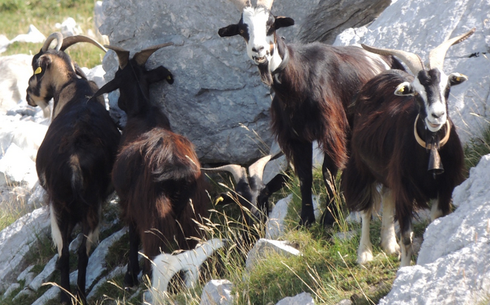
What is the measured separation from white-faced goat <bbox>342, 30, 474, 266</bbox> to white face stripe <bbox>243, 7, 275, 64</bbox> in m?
0.99

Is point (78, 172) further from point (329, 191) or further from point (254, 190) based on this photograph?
point (329, 191)

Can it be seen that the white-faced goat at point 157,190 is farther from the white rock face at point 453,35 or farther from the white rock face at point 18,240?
the white rock face at point 453,35

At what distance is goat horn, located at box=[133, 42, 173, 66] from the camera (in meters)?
8.09

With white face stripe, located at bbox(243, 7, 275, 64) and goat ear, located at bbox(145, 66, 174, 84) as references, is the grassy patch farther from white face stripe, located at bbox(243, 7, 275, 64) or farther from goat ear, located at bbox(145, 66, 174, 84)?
goat ear, located at bbox(145, 66, 174, 84)

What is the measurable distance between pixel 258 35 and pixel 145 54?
112 inches

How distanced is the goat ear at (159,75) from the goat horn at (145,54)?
0.52 feet

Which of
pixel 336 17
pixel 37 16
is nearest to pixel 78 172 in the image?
pixel 336 17

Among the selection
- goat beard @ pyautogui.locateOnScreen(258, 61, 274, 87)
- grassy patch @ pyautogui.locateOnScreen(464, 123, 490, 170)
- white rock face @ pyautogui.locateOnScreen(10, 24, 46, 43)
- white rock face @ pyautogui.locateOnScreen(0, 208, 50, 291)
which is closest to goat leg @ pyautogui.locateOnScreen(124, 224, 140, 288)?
white rock face @ pyautogui.locateOnScreen(0, 208, 50, 291)

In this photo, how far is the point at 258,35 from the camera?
5695mm

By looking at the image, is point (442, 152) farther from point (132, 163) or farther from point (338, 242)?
point (132, 163)

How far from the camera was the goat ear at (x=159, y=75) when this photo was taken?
8.27 m

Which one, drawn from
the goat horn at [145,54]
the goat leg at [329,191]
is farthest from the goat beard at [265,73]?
the goat horn at [145,54]

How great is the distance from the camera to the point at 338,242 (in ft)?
17.2

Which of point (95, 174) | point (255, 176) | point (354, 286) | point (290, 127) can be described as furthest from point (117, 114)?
point (354, 286)
